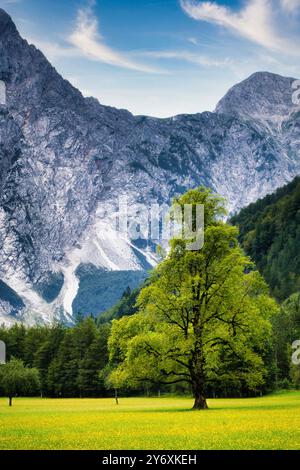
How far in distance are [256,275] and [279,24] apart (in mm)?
29917

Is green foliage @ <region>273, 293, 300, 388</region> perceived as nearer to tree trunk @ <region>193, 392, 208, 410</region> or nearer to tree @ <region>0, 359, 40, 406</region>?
tree @ <region>0, 359, 40, 406</region>

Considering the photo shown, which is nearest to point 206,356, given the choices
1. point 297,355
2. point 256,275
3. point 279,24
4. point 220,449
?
point 256,275

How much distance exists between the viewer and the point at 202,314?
47281 mm

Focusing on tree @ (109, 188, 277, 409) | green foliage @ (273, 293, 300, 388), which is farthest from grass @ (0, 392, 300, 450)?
green foliage @ (273, 293, 300, 388)

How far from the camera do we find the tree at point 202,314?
4669 centimetres

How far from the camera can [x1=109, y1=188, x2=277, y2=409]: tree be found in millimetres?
46688

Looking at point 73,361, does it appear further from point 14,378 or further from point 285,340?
point 14,378

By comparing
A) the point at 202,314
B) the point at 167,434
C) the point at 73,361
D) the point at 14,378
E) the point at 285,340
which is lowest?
the point at 73,361

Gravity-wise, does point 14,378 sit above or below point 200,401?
below

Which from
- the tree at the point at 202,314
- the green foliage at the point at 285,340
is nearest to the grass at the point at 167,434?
the tree at the point at 202,314

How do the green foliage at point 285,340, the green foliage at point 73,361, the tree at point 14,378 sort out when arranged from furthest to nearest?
1. the green foliage at point 73,361
2. the green foliage at point 285,340
3. the tree at point 14,378

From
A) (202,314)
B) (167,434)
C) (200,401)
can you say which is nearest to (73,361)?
(200,401)

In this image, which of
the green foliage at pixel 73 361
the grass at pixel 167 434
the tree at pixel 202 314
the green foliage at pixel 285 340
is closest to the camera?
the grass at pixel 167 434

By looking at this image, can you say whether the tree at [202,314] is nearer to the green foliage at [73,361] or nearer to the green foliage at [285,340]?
the green foliage at [285,340]
